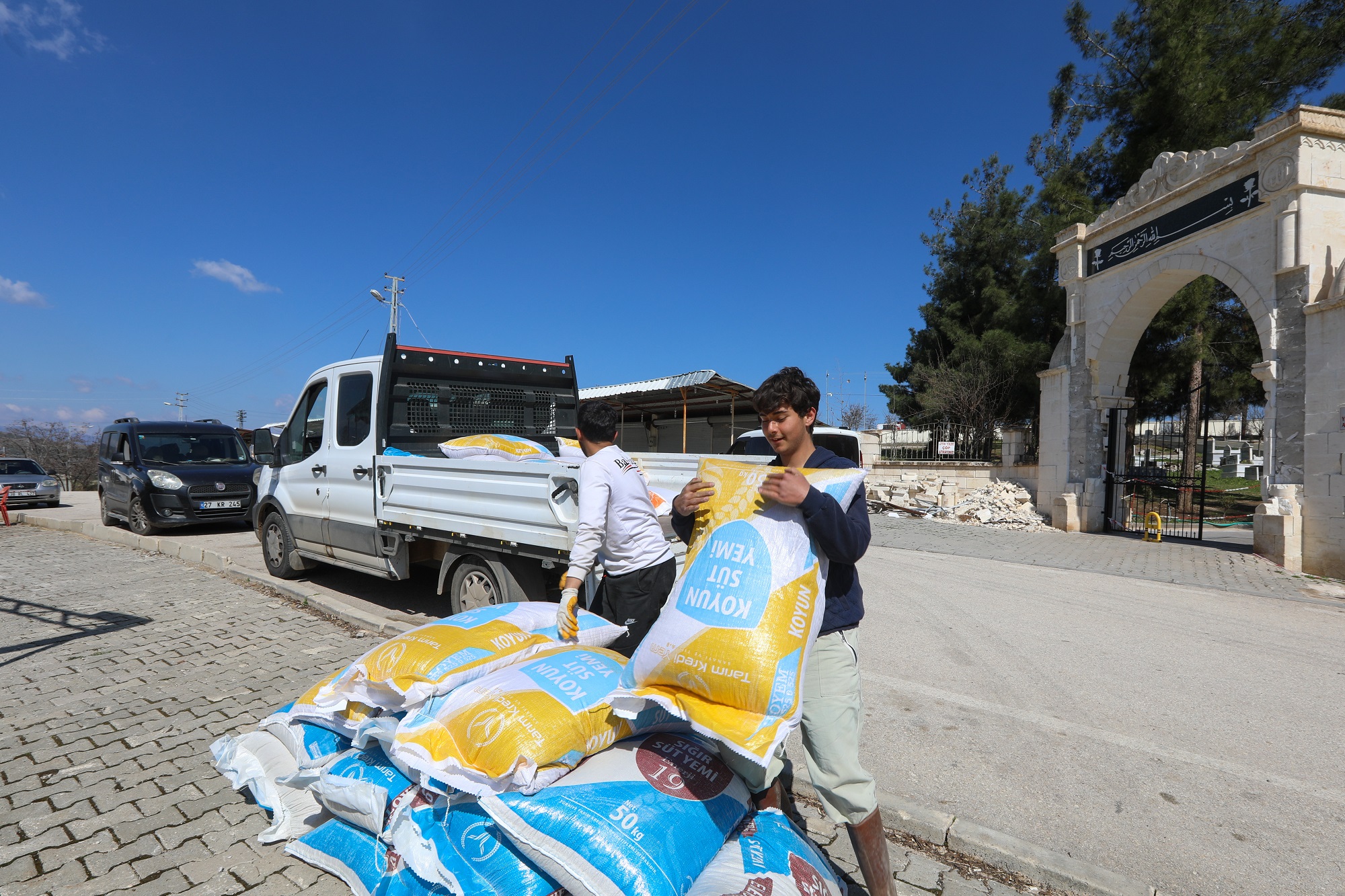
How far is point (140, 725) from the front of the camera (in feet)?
11.7

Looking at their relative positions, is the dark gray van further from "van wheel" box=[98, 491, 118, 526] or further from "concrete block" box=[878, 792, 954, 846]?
"concrete block" box=[878, 792, 954, 846]

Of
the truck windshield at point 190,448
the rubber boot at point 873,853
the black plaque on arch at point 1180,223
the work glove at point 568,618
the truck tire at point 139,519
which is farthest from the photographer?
the truck windshield at point 190,448

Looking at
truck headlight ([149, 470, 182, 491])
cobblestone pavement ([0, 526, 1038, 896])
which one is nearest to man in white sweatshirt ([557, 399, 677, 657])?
cobblestone pavement ([0, 526, 1038, 896])

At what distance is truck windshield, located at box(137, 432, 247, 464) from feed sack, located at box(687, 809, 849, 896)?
43.3 feet

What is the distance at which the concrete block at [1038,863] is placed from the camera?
2.33m

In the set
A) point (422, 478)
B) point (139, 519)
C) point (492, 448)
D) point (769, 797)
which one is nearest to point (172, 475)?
point (139, 519)

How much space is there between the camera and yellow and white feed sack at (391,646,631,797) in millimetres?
2066

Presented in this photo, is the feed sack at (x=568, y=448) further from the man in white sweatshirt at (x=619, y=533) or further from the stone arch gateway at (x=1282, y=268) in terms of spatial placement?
the stone arch gateway at (x=1282, y=268)

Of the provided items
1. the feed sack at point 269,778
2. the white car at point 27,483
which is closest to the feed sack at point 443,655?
the feed sack at point 269,778

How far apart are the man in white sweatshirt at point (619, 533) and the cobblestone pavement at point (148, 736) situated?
1.17 metres

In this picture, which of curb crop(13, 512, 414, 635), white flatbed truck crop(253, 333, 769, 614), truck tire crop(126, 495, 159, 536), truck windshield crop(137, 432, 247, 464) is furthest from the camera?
truck windshield crop(137, 432, 247, 464)

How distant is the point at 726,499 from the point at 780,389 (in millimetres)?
406

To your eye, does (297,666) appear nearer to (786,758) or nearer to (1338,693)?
(786,758)

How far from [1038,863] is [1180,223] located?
485 inches
